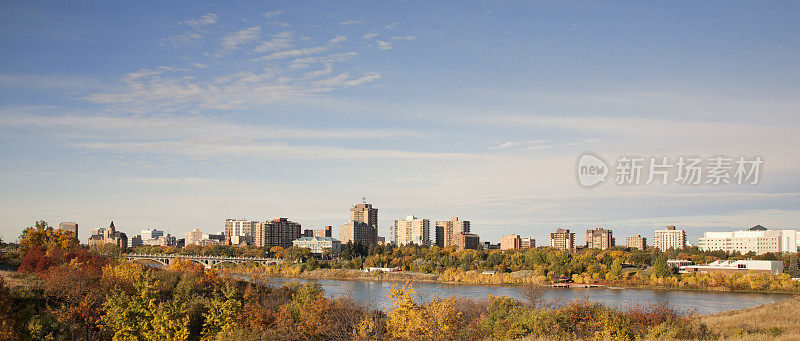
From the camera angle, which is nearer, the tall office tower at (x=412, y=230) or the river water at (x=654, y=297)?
the river water at (x=654, y=297)

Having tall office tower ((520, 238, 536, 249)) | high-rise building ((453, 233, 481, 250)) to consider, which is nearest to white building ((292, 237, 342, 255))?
high-rise building ((453, 233, 481, 250))

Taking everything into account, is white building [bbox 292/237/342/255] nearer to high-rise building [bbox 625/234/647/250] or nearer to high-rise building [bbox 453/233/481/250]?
high-rise building [bbox 453/233/481/250]

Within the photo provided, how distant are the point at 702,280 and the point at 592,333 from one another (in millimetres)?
53457

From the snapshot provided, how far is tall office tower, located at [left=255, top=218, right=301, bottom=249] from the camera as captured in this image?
148625mm

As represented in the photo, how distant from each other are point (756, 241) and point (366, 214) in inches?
3738

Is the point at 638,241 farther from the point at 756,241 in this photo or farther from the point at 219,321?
the point at 219,321

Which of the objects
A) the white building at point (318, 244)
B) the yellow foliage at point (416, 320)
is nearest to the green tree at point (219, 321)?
the yellow foliage at point (416, 320)

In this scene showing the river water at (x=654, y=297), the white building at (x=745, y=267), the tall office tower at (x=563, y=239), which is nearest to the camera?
the river water at (x=654, y=297)

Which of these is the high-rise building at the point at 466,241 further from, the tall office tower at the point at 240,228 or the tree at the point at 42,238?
the tree at the point at 42,238

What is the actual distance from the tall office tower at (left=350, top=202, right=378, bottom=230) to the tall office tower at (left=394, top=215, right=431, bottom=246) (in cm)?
691

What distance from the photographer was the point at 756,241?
114000 mm

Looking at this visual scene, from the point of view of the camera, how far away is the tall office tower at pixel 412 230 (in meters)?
168

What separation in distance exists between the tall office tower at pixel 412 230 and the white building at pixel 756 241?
70.7 meters

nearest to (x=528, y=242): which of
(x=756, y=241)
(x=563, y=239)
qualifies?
(x=563, y=239)
